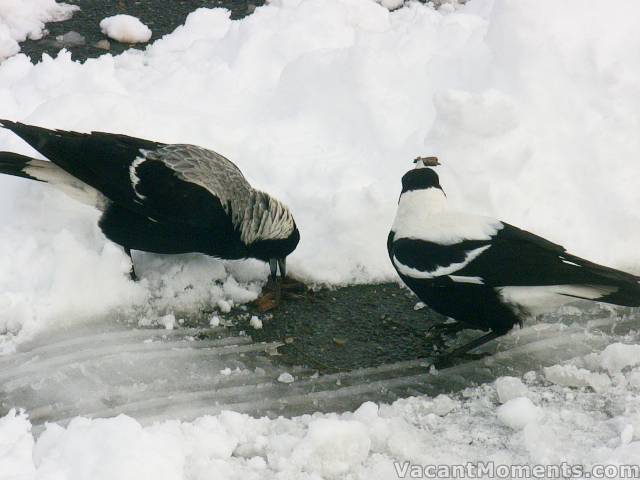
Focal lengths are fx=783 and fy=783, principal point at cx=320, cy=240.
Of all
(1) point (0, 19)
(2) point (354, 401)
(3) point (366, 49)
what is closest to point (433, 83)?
(3) point (366, 49)

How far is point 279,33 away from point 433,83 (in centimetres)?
138

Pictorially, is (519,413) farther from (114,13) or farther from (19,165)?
(114,13)

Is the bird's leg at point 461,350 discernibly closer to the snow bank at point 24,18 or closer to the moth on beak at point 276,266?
the moth on beak at point 276,266

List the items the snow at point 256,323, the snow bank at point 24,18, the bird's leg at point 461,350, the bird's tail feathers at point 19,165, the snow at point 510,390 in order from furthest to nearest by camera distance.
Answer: the snow bank at point 24,18 < the bird's tail feathers at point 19,165 < the snow at point 256,323 < the bird's leg at point 461,350 < the snow at point 510,390

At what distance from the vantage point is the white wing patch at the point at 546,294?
360cm

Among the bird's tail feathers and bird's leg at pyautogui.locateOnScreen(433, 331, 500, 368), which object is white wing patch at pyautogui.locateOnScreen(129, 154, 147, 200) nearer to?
the bird's tail feathers

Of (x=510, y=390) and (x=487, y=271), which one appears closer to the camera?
(x=510, y=390)

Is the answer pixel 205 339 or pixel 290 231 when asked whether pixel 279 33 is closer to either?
pixel 290 231

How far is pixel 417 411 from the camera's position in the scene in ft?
11.2

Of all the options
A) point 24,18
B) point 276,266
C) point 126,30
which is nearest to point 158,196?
point 276,266

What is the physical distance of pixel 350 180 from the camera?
4.64 m

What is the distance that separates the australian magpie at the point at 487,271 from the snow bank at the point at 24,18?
4124 millimetres

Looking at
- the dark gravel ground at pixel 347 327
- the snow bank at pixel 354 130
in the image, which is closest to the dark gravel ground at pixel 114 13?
the snow bank at pixel 354 130

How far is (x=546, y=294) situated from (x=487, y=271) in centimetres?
30
